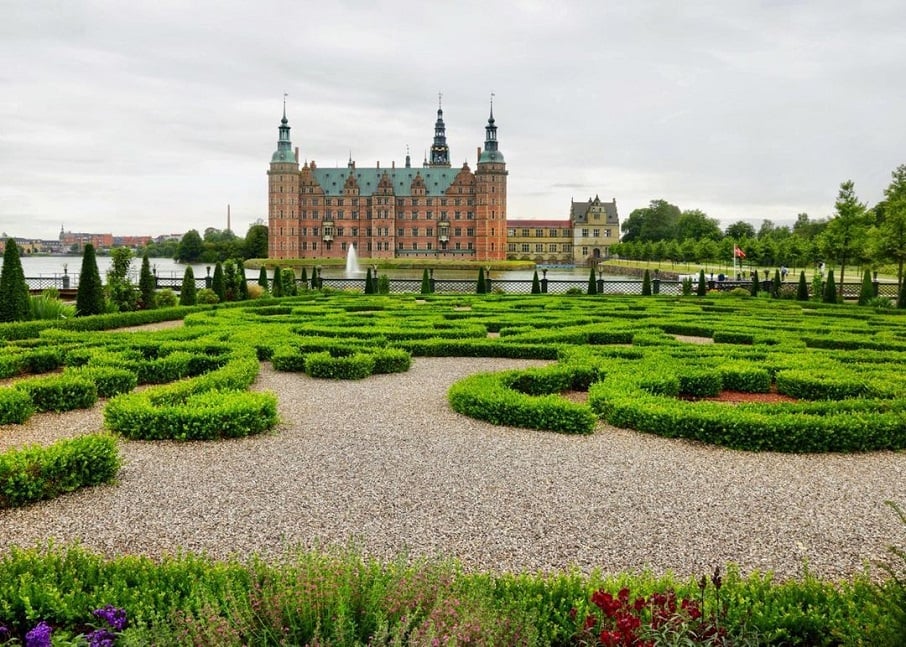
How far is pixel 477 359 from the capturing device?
12164mm

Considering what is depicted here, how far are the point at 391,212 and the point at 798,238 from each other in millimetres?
48340

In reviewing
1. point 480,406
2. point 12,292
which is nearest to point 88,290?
point 12,292

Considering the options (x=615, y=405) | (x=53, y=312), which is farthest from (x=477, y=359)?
(x=53, y=312)

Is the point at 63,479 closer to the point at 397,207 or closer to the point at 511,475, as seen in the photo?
the point at 511,475

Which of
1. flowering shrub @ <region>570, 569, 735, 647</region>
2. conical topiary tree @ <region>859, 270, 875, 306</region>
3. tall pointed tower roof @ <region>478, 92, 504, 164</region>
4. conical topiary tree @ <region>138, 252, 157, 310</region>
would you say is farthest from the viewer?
tall pointed tower roof @ <region>478, 92, 504, 164</region>

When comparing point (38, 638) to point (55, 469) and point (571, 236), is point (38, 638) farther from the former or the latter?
point (571, 236)

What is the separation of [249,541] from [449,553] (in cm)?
137

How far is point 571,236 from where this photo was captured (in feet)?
355

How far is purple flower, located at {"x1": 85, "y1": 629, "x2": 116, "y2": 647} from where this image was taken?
3.02 meters

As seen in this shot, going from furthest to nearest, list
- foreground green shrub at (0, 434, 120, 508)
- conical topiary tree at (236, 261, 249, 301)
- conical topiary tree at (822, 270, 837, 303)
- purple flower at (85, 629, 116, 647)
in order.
→ conical topiary tree at (822, 270, 837, 303)
conical topiary tree at (236, 261, 249, 301)
foreground green shrub at (0, 434, 120, 508)
purple flower at (85, 629, 116, 647)

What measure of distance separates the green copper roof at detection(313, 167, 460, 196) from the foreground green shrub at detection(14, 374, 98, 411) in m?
83.9

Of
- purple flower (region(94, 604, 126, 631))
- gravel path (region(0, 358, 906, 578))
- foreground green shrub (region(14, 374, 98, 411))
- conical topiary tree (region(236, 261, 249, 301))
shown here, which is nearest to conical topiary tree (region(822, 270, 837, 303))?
gravel path (region(0, 358, 906, 578))

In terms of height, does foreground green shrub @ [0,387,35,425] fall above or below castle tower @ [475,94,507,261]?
below

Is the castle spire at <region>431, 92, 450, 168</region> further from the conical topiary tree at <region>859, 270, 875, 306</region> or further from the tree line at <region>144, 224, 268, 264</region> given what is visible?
the conical topiary tree at <region>859, 270, 875, 306</region>
